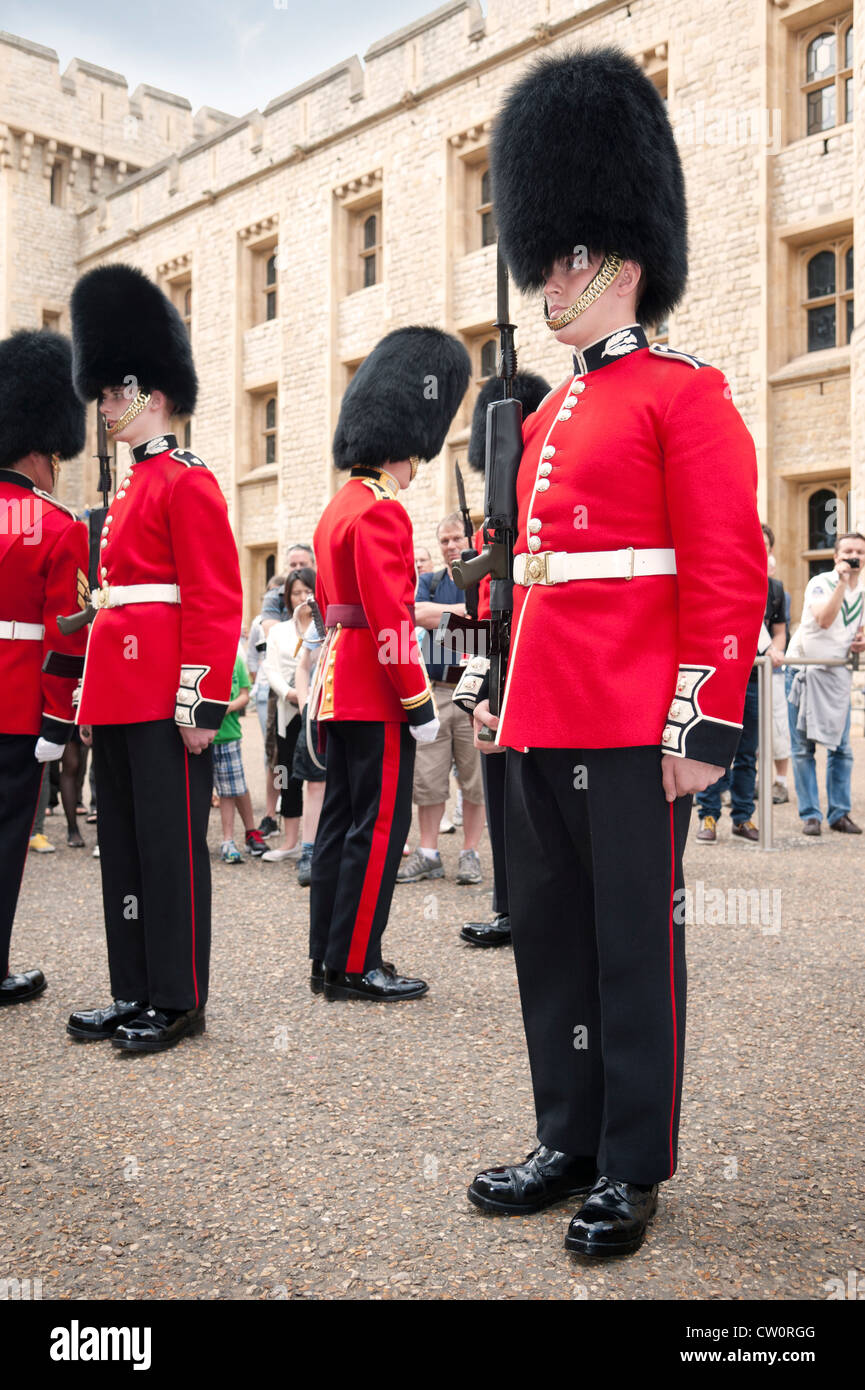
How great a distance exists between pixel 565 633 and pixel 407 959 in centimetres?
240

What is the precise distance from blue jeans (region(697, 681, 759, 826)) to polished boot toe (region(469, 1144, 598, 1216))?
4878 millimetres

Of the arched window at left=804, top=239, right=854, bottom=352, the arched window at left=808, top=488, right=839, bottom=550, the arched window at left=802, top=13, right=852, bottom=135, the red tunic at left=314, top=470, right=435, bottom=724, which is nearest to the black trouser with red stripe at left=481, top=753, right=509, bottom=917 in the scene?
the red tunic at left=314, top=470, right=435, bottom=724

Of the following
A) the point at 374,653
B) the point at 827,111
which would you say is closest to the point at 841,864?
the point at 374,653

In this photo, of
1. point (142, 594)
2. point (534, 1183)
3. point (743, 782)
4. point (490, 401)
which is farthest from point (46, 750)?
point (743, 782)

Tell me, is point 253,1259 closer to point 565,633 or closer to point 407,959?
point 565,633

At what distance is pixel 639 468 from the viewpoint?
7.28ft

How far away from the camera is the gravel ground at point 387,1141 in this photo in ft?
6.82

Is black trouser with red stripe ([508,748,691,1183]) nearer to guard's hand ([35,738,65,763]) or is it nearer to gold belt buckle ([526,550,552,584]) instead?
gold belt buckle ([526,550,552,584])

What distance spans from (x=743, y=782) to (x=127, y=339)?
4.89m

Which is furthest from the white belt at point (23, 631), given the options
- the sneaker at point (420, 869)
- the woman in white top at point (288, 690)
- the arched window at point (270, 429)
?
the arched window at point (270, 429)

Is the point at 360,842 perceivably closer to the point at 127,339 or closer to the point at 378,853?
the point at 378,853

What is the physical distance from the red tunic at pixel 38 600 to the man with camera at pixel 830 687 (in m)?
4.73

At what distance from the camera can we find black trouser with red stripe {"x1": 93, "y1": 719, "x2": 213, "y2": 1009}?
3.35 m

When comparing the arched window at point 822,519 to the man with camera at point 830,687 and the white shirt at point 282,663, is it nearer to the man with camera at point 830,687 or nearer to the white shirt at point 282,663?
the man with camera at point 830,687
